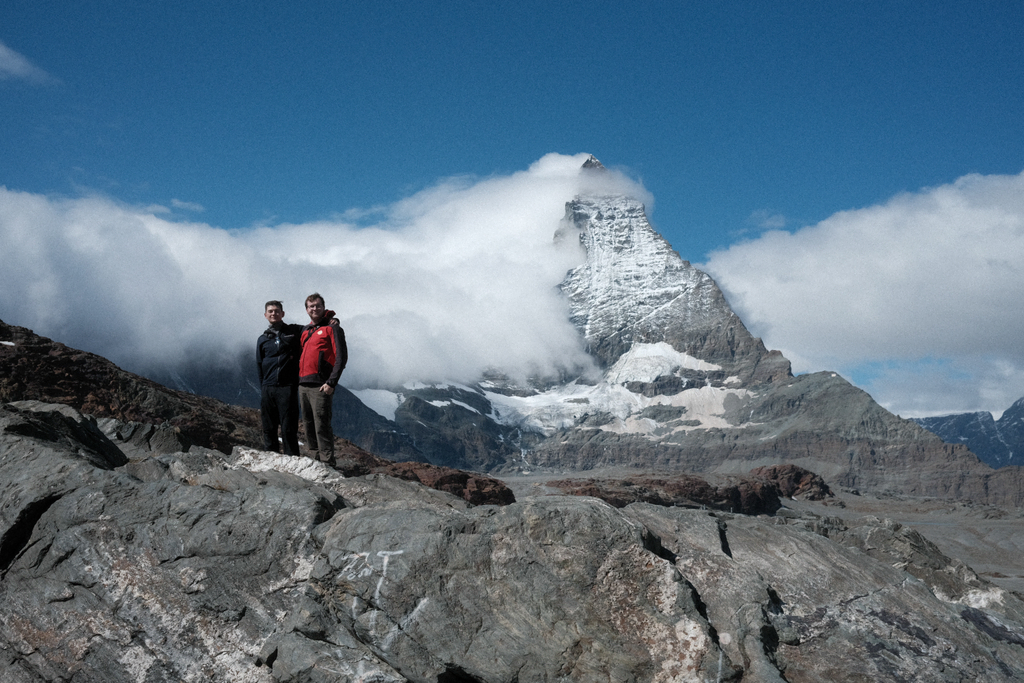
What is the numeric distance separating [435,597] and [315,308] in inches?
209

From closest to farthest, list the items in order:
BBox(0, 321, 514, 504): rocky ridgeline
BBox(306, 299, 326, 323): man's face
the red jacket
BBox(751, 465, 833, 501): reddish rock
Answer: BBox(306, 299, 326, 323): man's face → the red jacket → BBox(0, 321, 514, 504): rocky ridgeline → BBox(751, 465, 833, 501): reddish rock

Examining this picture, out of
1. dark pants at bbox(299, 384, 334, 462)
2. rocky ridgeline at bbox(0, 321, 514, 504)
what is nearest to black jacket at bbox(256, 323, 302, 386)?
dark pants at bbox(299, 384, 334, 462)

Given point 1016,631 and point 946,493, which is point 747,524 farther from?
point 946,493

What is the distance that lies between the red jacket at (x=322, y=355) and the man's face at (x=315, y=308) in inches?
8.0

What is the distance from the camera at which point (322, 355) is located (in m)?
11.2

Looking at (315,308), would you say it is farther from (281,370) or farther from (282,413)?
(282,413)

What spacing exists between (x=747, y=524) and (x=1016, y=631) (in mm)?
3089

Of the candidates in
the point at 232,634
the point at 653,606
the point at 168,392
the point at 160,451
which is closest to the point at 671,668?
the point at 653,606

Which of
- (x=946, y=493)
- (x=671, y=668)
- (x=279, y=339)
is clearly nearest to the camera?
(x=671, y=668)

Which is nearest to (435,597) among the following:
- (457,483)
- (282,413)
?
(282,413)

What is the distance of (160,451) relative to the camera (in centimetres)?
1777

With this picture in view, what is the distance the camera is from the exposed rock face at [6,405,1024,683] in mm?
6938

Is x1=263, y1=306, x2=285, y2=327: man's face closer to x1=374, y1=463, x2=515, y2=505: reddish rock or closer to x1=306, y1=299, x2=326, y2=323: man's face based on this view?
x1=306, y1=299, x2=326, y2=323: man's face

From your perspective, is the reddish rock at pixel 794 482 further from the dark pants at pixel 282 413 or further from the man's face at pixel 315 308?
the man's face at pixel 315 308
